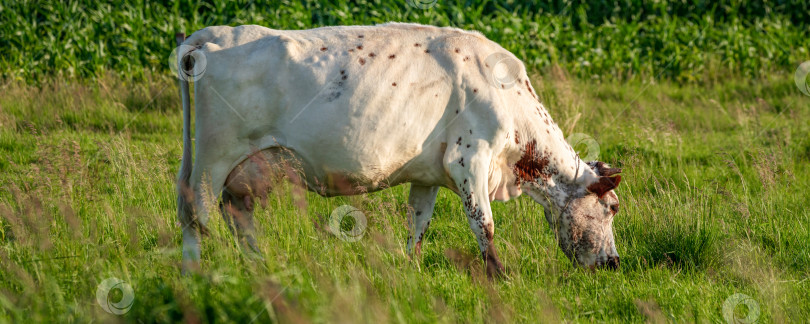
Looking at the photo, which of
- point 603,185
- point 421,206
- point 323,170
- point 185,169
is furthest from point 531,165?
point 185,169

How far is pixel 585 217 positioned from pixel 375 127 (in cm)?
173

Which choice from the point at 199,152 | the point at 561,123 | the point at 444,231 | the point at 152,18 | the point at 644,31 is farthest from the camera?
the point at 644,31

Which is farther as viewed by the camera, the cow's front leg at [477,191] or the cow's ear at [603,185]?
the cow's ear at [603,185]

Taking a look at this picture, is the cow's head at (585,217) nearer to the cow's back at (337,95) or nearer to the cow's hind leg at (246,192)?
the cow's back at (337,95)

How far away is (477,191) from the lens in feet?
18.0

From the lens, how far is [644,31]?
14750mm

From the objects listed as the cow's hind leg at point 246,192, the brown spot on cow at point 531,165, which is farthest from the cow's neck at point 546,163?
the cow's hind leg at point 246,192

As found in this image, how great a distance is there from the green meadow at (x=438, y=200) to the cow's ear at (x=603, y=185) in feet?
1.68

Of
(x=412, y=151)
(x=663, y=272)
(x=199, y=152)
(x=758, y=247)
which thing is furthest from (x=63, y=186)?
(x=758, y=247)

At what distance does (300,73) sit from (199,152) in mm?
827

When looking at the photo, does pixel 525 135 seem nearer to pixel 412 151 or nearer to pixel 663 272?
pixel 412 151

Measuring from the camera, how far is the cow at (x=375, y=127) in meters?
5.28

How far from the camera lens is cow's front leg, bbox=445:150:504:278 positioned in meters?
5.46

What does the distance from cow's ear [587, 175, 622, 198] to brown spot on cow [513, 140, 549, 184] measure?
13.4 inches
